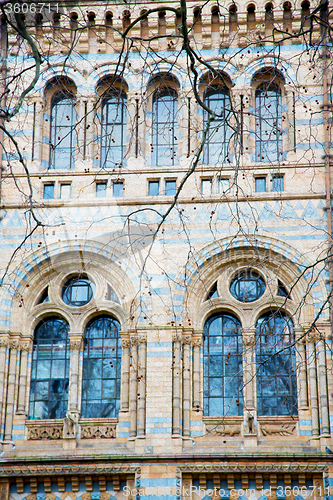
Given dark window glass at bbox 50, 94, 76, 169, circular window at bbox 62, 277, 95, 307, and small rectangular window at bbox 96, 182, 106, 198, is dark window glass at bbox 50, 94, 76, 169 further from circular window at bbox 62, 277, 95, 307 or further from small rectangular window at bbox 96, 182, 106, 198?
circular window at bbox 62, 277, 95, 307

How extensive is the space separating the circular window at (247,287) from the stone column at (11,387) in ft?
16.9

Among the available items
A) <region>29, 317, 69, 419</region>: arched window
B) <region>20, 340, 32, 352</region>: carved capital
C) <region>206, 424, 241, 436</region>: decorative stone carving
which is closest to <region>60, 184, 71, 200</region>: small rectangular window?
<region>29, 317, 69, 419</region>: arched window

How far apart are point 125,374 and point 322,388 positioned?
14.2ft

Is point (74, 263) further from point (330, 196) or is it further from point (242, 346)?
point (330, 196)

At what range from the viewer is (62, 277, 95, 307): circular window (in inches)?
777

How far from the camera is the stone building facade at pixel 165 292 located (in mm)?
17625

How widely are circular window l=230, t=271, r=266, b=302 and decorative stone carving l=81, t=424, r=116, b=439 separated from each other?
4.15m

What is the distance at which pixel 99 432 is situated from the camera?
1836cm

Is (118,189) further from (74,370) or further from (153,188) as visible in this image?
(74,370)

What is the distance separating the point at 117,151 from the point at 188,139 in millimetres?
1937

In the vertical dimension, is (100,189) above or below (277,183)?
above

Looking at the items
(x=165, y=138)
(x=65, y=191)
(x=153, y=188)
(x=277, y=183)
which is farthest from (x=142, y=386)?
(x=165, y=138)

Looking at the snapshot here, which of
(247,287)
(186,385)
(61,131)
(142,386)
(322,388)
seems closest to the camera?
(322,388)

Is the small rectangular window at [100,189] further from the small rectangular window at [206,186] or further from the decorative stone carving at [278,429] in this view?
the decorative stone carving at [278,429]
